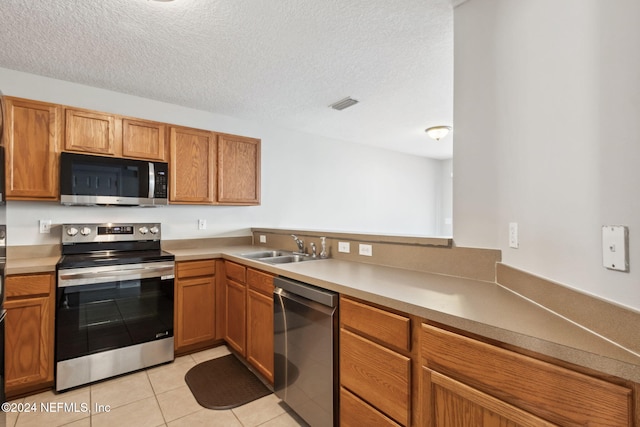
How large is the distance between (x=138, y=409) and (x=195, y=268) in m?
1.10

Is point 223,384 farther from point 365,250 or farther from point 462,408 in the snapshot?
point 462,408

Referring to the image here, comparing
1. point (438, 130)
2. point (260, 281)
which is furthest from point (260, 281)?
point (438, 130)

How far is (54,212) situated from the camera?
263 cm

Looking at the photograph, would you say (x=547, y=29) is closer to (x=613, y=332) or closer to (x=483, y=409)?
(x=613, y=332)

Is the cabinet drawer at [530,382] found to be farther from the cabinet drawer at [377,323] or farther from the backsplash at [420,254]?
the backsplash at [420,254]

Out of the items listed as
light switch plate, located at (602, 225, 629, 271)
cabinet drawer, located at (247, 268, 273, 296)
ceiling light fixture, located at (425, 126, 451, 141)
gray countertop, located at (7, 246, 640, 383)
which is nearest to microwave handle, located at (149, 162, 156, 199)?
gray countertop, located at (7, 246, 640, 383)

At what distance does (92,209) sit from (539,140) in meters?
3.40

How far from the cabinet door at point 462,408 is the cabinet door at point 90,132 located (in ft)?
9.67

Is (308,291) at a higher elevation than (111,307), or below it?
higher

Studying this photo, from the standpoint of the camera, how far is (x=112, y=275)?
2309 mm

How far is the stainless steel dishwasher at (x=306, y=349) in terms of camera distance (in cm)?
157

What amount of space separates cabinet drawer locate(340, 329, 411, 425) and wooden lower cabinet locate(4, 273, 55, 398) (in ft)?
6.99

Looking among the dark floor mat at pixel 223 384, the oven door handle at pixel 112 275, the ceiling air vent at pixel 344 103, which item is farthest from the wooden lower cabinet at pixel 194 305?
the ceiling air vent at pixel 344 103

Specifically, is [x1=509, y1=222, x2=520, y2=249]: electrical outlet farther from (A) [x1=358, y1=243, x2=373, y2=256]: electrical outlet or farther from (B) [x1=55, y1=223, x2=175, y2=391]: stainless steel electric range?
(B) [x1=55, y1=223, x2=175, y2=391]: stainless steel electric range
